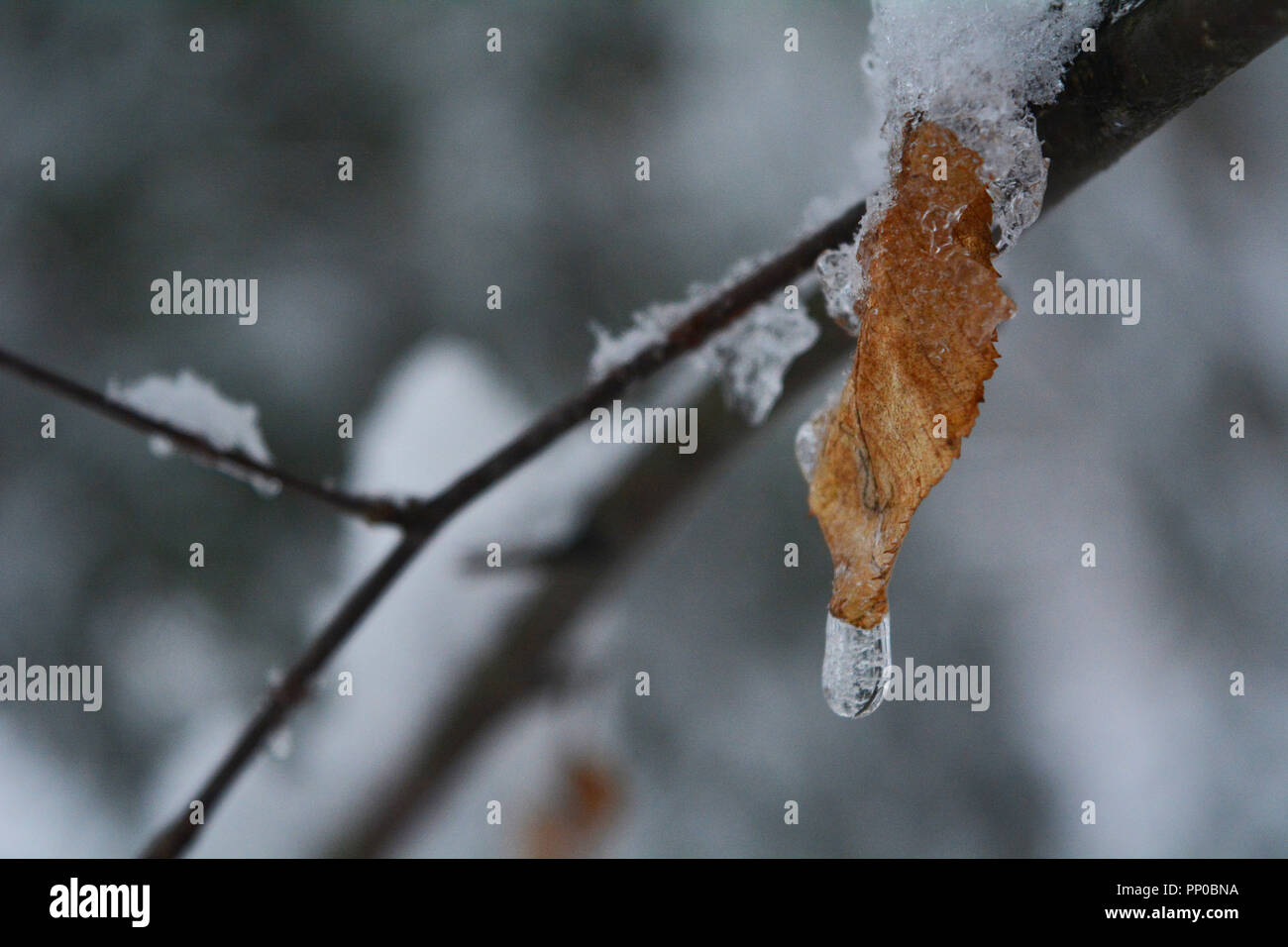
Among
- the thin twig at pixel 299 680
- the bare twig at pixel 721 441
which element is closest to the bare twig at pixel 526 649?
the bare twig at pixel 721 441

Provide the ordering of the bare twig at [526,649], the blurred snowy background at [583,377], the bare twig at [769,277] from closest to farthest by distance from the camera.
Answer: the bare twig at [769,277]
the bare twig at [526,649]
the blurred snowy background at [583,377]

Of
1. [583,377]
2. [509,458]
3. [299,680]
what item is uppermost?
[583,377]

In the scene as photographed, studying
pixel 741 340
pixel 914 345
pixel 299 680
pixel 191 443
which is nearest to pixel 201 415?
pixel 191 443

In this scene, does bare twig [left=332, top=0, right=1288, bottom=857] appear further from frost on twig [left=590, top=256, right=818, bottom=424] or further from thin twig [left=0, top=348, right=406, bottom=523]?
thin twig [left=0, top=348, right=406, bottom=523]

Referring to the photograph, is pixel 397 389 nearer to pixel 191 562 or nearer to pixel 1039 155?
pixel 1039 155

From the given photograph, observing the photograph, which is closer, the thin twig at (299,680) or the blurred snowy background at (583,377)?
the thin twig at (299,680)

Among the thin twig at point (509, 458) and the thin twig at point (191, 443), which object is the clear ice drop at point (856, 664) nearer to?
the thin twig at point (509, 458)

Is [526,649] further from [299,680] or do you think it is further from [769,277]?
[769,277]

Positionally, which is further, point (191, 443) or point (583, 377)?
point (583, 377)
